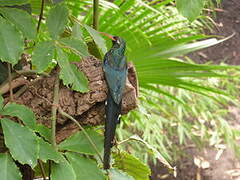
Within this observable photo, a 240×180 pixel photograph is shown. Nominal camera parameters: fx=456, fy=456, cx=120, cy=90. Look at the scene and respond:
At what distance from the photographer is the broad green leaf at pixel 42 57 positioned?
566 millimetres

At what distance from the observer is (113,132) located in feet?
2.06

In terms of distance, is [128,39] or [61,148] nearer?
[61,148]

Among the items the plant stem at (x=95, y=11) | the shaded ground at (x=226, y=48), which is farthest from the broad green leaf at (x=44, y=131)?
the shaded ground at (x=226, y=48)

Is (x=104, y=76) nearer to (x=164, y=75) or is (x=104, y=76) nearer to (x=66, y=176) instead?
(x=66, y=176)

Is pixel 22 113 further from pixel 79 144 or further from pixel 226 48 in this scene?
pixel 226 48

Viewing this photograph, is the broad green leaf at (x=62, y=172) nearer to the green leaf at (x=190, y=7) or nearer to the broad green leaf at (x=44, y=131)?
the broad green leaf at (x=44, y=131)

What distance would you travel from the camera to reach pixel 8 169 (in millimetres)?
528

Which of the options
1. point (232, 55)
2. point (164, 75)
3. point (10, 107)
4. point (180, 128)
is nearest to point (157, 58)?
point (164, 75)

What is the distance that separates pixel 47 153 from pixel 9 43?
140 millimetres

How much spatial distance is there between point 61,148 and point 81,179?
0.17 feet

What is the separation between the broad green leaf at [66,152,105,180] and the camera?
58 cm

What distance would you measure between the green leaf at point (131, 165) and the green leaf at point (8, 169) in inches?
11.3

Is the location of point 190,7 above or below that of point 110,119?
above

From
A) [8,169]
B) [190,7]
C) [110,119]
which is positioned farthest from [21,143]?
[190,7]
